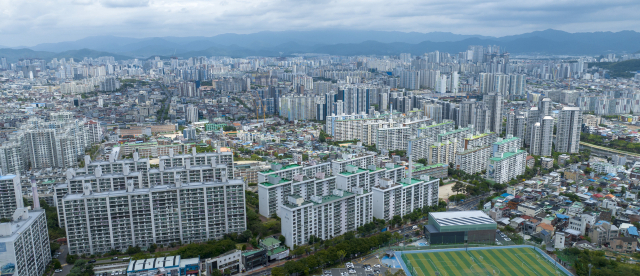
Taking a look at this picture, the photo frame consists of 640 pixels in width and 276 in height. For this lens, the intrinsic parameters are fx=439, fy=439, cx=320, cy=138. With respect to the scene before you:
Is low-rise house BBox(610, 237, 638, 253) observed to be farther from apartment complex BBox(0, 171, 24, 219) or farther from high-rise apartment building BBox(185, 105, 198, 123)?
high-rise apartment building BBox(185, 105, 198, 123)

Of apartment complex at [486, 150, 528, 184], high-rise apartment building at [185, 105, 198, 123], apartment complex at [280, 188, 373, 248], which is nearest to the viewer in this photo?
apartment complex at [280, 188, 373, 248]

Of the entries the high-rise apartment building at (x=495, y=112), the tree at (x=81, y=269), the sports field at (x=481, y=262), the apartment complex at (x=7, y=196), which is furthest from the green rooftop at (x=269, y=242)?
the high-rise apartment building at (x=495, y=112)

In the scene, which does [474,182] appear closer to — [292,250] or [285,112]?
[292,250]

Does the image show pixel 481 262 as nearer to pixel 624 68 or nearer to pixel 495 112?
pixel 495 112

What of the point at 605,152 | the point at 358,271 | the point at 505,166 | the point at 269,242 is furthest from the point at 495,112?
the point at 269,242

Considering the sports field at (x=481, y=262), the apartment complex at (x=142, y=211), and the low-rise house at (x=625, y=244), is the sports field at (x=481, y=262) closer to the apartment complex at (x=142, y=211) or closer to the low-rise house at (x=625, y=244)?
the low-rise house at (x=625, y=244)

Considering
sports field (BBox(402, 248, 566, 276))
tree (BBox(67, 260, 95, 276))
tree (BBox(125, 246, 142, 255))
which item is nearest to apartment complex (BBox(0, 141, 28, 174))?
tree (BBox(125, 246, 142, 255))
